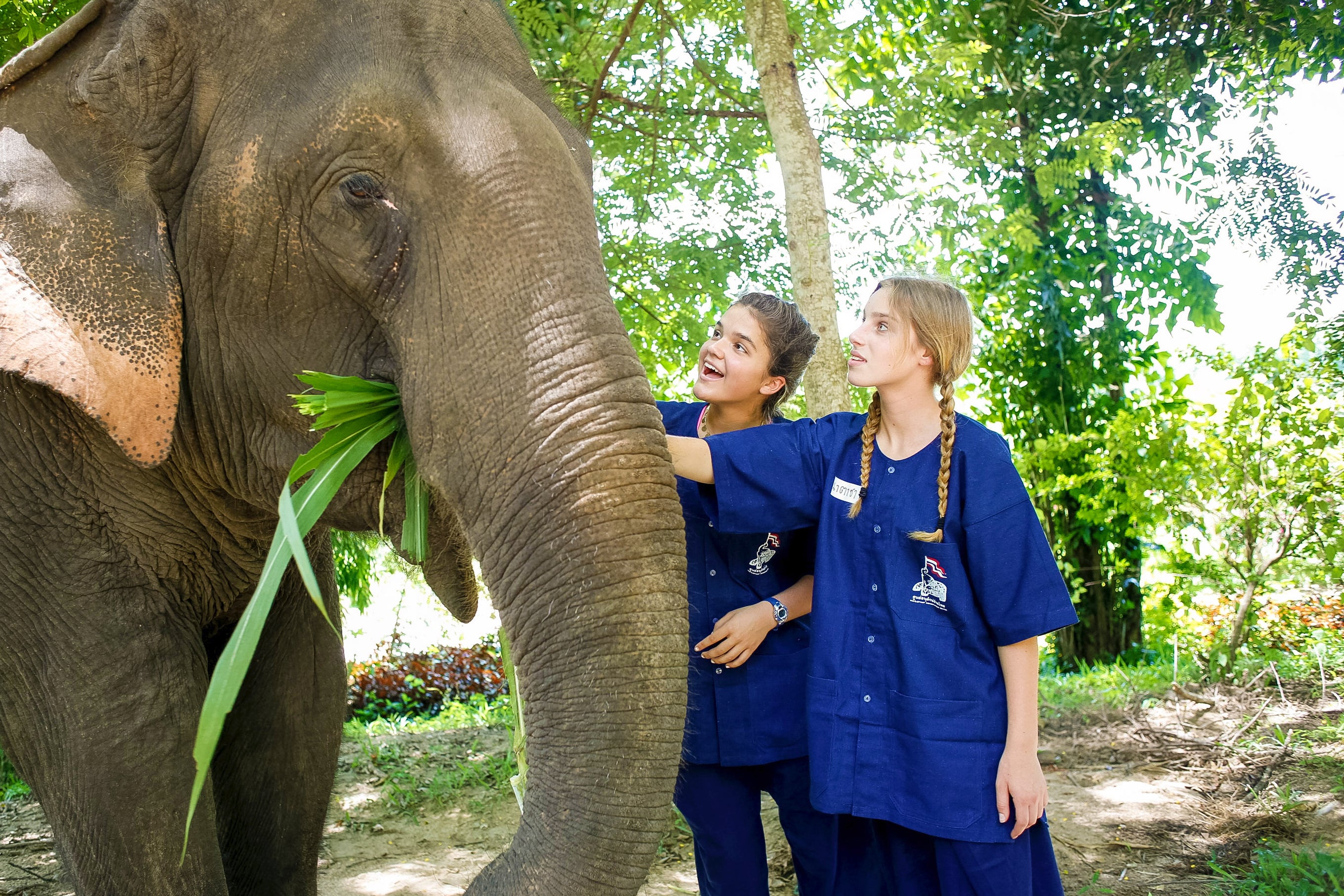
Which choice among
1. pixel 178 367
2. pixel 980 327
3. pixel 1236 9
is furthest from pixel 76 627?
pixel 980 327

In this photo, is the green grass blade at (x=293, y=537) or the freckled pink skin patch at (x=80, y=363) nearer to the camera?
the green grass blade at (x=293, y=537)

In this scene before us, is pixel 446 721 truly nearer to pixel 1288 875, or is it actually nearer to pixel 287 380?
pixel 1288 875

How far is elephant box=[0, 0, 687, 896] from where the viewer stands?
6.61 ft

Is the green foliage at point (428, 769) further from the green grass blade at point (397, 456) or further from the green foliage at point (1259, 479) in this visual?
the green foliage at point (1259, 479)

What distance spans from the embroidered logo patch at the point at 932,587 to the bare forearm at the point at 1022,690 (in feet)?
0.60

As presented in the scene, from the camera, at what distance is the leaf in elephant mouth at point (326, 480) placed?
6.06 feet

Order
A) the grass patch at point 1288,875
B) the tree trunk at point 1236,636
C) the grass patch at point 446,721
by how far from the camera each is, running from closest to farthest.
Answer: the grass patch at point 1288,875 → the tree trunk at point 1236,636 → the grass patch at point 446,721

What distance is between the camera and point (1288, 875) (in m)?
3.74

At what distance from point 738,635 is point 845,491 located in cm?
47

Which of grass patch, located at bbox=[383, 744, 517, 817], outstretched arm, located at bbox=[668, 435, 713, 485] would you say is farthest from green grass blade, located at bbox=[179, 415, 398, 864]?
grass patch, located at bbox=[383, 744, 517, 817]

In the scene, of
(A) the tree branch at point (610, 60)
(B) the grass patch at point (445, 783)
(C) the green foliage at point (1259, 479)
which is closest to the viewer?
(A) the tree branch at point (610, 60)

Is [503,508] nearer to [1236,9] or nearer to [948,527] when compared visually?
[948,527]

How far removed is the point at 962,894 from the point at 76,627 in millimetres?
2150

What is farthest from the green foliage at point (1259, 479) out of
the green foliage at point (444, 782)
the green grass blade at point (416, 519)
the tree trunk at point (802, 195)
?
the green grass blade at point (416, 519)
